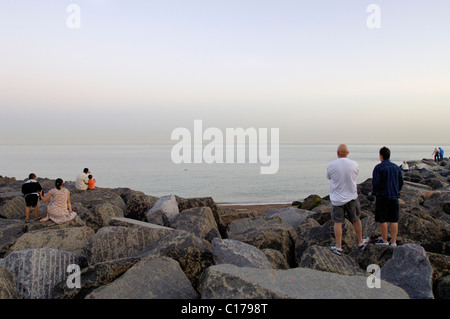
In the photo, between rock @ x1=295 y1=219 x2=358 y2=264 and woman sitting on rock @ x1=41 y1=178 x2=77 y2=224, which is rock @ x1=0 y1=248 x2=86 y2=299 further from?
rock @ x1=295 y1=219 x2=358 y2=264

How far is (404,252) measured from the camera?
17.3 ft

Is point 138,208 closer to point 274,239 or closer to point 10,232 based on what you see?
point 10,232

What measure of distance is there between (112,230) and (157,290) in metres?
2.75

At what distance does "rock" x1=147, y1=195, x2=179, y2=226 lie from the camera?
9.48 meters

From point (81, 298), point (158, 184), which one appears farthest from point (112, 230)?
point (158, 184)

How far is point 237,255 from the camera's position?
17.7ft

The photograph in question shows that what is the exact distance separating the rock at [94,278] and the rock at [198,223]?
10.1ft

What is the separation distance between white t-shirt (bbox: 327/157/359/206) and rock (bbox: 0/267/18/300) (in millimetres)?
4945

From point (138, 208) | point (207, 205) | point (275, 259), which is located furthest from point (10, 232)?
point (275, 259)

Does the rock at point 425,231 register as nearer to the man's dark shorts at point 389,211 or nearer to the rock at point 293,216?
the man's dark shorts at point 389,211

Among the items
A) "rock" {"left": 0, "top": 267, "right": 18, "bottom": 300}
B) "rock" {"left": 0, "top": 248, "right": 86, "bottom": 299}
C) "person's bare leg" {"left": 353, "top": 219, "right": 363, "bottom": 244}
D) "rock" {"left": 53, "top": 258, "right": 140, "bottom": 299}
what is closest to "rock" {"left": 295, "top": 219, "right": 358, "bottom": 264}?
"person's bare leg" {"left": 353, "top": 219, "right": 363, "bottom": 244}

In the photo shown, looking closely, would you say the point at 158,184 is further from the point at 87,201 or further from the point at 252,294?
the point at 252,294

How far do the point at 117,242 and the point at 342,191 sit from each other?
4097 millimetres

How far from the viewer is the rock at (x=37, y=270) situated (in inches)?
200
